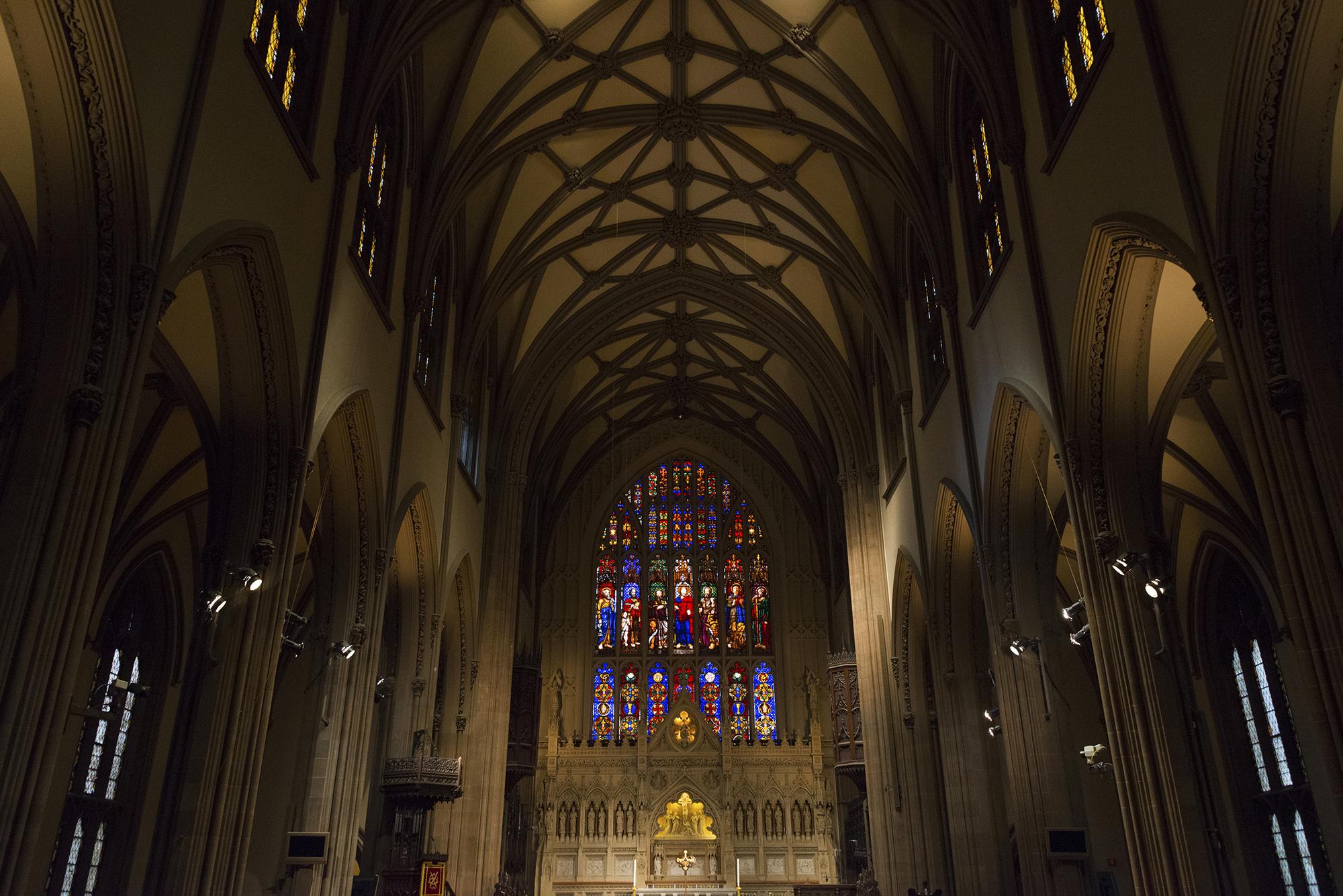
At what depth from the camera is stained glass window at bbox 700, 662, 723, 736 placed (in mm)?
30453

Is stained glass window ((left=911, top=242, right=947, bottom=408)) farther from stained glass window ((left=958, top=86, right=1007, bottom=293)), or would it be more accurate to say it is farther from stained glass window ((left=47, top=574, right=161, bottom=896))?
stained glass window ((left=47, top=574, right=161, bottom=896))

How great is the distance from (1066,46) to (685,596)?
2316cm

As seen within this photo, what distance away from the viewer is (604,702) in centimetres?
3098

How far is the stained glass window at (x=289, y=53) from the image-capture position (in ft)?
35.4

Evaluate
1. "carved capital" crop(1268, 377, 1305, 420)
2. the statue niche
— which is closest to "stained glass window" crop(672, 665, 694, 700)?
the statue niche

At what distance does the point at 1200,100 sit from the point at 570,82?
1194cm

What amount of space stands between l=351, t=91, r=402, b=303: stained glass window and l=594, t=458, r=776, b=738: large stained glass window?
1868 cm

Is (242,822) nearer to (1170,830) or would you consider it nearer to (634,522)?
(1170,830)

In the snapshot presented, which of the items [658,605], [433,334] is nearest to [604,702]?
[658,605]

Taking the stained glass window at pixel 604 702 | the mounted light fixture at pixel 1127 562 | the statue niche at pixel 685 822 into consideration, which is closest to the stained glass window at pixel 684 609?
the stained glass window at pixel 604 702

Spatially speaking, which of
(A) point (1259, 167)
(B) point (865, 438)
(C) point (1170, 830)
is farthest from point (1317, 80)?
(B) point (865, 438)

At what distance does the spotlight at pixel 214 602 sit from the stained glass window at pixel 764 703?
71.5ft

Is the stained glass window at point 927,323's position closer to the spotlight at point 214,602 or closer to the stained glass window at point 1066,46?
the stained glass window at point 1066,46

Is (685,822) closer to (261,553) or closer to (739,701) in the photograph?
(739,701)
